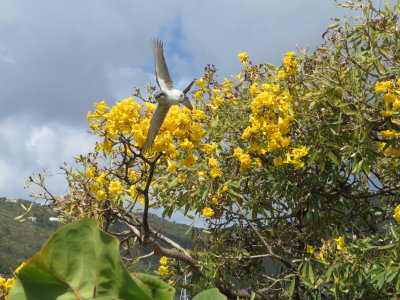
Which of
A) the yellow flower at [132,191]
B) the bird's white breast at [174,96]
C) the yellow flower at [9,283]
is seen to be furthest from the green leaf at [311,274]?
the yellow flower at [9,283]

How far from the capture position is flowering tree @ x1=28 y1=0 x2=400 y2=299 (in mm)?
3254

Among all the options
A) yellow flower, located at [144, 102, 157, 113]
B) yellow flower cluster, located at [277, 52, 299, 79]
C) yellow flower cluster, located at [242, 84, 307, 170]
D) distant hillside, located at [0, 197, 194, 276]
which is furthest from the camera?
distant hillside, located at [0, 197, 194, 276]

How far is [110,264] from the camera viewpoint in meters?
0.49

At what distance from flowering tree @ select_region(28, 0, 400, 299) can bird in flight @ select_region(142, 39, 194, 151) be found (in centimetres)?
42

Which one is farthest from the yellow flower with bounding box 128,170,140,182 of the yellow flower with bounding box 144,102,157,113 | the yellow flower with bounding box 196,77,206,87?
the yellow flower with bounding box 196,77,206,87

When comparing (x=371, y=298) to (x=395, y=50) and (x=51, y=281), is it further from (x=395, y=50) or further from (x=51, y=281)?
(x=51, y=281)

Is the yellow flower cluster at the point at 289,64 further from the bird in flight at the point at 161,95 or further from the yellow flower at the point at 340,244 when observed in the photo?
the bird in flight at the point at 161,95

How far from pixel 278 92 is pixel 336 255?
1223 millimetres

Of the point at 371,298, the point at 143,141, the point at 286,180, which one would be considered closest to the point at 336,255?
the point at 371,298

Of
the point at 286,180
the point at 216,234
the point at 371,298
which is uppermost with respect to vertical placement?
the point at 286,180

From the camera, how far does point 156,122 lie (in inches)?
81.7

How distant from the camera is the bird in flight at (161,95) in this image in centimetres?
209

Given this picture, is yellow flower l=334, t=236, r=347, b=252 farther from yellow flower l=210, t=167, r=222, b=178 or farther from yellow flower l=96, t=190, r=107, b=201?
yellow flower l=96, t=190, r=107, b=201

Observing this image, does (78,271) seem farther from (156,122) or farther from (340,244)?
(340,244)
